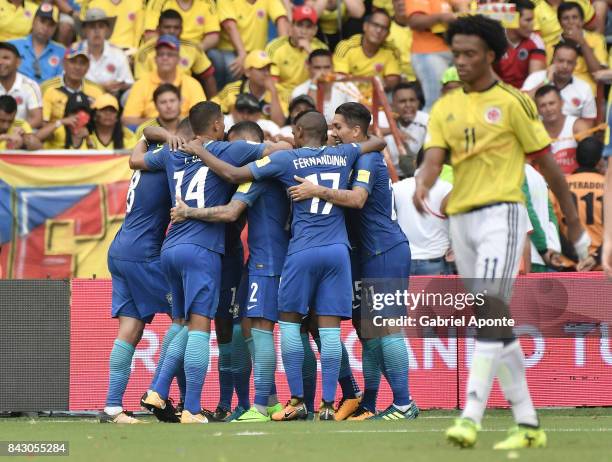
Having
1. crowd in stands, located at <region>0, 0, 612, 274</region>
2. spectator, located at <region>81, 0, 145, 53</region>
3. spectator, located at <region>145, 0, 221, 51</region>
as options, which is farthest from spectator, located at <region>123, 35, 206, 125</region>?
spectator, located at <region>81, 0, 145, 53</region>

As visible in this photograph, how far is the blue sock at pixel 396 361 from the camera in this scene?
10.8 m

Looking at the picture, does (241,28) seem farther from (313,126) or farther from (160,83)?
(313,126)

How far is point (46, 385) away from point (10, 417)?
0.49 meters

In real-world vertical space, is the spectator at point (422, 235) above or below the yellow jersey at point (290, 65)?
below

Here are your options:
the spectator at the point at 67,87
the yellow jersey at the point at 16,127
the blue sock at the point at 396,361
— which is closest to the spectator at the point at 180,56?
the spectator at the point at 67,87

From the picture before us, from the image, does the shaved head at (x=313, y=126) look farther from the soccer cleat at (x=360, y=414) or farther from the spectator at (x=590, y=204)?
the spectator at (x=590, y=204)

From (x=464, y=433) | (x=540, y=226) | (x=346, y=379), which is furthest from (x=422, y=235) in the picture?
(x=464, y=433)

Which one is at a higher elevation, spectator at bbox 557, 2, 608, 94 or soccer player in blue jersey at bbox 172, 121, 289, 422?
spectator at bbox 557, 2, 608, 94

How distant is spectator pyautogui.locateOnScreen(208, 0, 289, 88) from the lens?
720 inches

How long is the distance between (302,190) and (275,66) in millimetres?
7022

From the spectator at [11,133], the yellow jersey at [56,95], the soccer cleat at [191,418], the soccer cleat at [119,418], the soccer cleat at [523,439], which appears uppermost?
the yellow jersey at [56,95]

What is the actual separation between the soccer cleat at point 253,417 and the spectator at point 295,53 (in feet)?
25.9

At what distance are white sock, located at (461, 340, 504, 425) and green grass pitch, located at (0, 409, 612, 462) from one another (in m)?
0.23

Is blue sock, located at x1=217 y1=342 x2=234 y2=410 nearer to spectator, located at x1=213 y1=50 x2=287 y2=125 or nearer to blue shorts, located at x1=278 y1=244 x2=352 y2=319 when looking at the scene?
blue shorts, located at x1=278 y1=244 x2=352 y2=319
